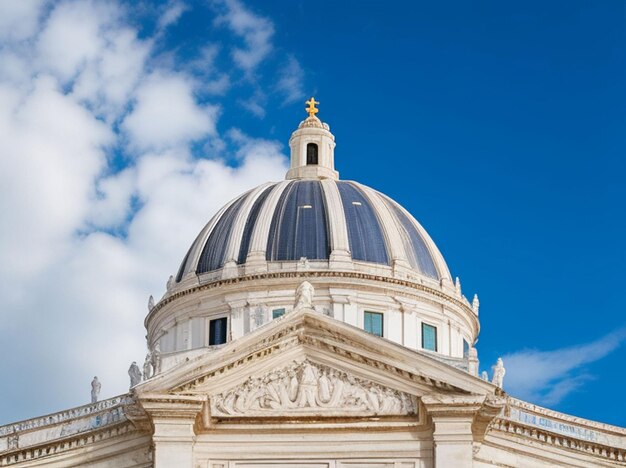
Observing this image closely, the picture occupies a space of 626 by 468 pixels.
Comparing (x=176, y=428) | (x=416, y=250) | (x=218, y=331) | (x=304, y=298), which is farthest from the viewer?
(x=416, y=250)

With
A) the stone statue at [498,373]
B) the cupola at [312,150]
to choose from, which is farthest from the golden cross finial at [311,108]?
the stone statue at [498,373]

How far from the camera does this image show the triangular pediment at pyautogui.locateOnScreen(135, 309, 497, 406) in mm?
49438

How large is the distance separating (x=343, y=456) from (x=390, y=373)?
308 centimetres

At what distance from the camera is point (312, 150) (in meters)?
86.1

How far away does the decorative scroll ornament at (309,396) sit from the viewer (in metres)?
49.6

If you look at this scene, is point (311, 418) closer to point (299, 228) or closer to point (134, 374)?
point (134, 374)

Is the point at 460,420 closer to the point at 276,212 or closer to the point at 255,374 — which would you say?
the point at 255,374

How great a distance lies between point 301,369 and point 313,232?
1085 inches

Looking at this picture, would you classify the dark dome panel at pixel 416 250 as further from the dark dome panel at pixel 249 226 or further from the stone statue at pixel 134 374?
the stone statue at pixel 134 374

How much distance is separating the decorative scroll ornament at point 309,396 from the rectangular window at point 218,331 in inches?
985

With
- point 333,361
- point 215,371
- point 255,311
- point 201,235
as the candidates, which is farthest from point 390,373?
point 201,235

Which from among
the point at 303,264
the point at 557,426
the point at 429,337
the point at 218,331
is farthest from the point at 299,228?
the point at 557,426

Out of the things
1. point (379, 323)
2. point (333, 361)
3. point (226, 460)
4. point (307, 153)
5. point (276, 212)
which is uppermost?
point (307, 153)

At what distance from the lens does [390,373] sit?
49.7 m
